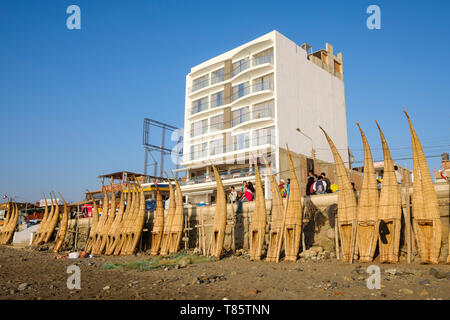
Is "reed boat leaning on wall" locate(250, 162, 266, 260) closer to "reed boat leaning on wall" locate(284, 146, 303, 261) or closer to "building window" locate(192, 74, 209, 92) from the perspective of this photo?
"reed boat leaning on wall" locate(284, 146, 303, 261)

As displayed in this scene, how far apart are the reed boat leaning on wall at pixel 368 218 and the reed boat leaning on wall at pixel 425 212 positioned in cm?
90

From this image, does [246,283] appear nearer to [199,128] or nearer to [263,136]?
[263,136]

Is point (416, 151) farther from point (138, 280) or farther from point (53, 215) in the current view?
point (53, 215)

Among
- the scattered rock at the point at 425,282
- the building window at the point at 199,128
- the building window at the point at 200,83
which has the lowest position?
the scattered rock at the point at 425,282

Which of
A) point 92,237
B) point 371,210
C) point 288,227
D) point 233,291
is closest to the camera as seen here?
point 233,291

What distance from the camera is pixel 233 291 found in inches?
261

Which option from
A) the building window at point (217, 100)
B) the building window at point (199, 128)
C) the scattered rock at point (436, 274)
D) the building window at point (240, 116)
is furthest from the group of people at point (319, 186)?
the building window at point (199, 128)

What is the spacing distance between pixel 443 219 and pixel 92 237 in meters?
14.6

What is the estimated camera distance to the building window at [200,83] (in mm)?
36716

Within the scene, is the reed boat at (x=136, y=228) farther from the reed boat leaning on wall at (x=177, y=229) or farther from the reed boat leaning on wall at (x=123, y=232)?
the reed boat leaning on wall at (x=177, y=229)

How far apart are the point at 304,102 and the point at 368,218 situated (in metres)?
24.4

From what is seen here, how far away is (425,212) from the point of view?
8305mm
